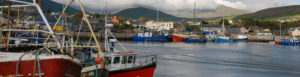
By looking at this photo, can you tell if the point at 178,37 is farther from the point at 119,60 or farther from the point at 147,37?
the point at 119,60

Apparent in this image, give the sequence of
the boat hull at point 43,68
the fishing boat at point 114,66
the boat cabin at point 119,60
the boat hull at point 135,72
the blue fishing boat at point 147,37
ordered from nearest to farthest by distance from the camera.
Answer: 1. the boat hull at point 43,68
2. the fishing boat at point 114,66
3. the boat cabin at point 119,60
4. the boat hull at point 135,72
5. the blue fishing boat at point 147,37

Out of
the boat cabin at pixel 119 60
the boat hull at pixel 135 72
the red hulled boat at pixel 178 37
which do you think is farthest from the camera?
the red hulled boat at pixel 178 37

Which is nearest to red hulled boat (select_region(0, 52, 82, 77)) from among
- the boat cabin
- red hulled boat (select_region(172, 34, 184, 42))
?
the boat cabin

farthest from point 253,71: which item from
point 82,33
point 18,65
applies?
point 82,33

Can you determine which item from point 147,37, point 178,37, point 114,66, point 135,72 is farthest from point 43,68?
point 178,37

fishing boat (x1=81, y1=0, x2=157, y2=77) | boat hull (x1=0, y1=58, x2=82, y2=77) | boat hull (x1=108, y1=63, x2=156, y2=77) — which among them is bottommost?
boat hull (x1=108, y1=63, x2=156, y2=77)

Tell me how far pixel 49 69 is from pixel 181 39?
105 meters

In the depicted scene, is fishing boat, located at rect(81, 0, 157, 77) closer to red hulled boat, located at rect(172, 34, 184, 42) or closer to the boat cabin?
the boat cabin

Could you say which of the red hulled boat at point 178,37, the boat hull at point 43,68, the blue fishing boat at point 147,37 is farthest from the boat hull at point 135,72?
the red hulled boat at point 178,37

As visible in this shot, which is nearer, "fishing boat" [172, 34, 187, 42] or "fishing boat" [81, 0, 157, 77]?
"fishing boat" [81, 0, 157, 77]

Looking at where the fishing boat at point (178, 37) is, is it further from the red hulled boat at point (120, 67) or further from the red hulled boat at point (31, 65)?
the red hulled boat at point (31, 65)

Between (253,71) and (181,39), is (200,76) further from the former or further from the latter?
(181,39)

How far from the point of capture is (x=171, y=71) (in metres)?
32.6

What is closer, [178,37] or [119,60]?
[119,60]
